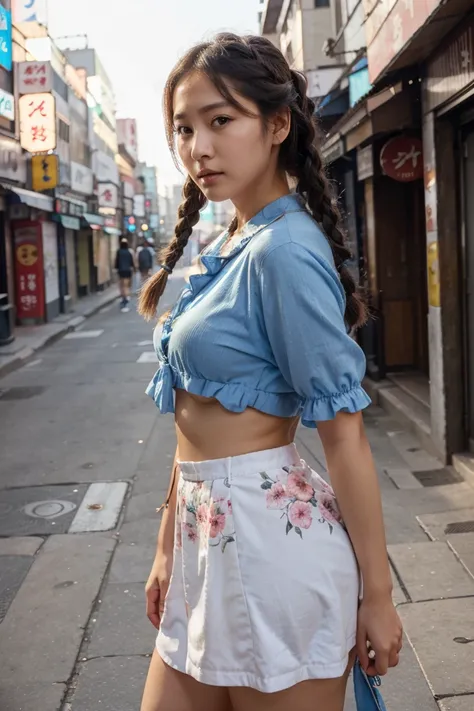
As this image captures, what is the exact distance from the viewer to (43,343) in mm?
15664

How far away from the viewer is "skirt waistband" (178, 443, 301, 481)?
1457mm

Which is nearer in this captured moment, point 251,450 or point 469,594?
point 251,450

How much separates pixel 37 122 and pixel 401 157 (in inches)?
504

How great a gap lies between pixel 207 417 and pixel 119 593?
287cm

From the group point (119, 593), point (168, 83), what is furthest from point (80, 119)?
point (168, 83)

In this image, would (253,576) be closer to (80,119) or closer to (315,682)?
(315,682)

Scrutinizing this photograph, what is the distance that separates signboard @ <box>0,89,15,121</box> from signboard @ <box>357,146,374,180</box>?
9.29 m

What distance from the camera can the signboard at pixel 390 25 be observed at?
5.29m

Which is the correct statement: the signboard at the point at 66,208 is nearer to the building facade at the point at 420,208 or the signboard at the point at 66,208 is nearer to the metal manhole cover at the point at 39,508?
the building facade at the point at 420,208

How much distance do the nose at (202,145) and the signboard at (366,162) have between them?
7569mm

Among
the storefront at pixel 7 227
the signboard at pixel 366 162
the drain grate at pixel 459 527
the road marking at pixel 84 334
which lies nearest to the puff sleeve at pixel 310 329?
the drain grate at pixel 459 527

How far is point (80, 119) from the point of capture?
99.5 feet

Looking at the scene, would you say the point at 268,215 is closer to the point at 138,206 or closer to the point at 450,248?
the point at 450,248

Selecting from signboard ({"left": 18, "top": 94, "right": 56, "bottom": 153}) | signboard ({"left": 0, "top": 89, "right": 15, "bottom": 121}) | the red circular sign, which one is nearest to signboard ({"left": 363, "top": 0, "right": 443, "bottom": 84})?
the red circular sign
